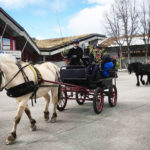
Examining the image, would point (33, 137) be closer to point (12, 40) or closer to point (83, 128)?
point (83, 128)

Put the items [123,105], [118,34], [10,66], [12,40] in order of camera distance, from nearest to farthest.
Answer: [10,66], [123,105], [12,40], [118,34]

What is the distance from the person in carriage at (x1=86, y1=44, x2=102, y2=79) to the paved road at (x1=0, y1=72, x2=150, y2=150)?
116 centimetres

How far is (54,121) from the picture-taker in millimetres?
5520

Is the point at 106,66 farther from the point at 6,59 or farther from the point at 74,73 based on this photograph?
the point at 6,59

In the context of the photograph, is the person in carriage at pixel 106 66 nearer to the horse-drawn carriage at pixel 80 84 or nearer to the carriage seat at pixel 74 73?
the horse-drawn carriage at pixel 80 84

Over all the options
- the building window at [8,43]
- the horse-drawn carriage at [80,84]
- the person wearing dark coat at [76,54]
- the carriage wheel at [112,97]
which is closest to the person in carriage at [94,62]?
the horse-drawn carriage at [80,84]

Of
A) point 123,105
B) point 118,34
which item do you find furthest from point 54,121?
point 118,34

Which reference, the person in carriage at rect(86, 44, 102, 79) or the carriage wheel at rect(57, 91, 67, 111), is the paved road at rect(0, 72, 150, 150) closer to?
the carriage wheel at rect(57, 91, 67, 111)

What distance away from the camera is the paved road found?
3.92 meters

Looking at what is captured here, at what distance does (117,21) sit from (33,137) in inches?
1393

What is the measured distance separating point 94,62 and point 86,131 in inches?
98.0

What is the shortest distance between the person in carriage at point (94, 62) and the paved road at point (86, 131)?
1.16 metres

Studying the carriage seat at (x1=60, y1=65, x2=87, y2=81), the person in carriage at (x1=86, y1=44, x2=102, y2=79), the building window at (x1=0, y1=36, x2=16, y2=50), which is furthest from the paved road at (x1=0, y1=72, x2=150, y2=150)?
the building window at (x1=0, y1=36, x2=16, y2=50)

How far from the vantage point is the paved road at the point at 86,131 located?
3.92 meters
